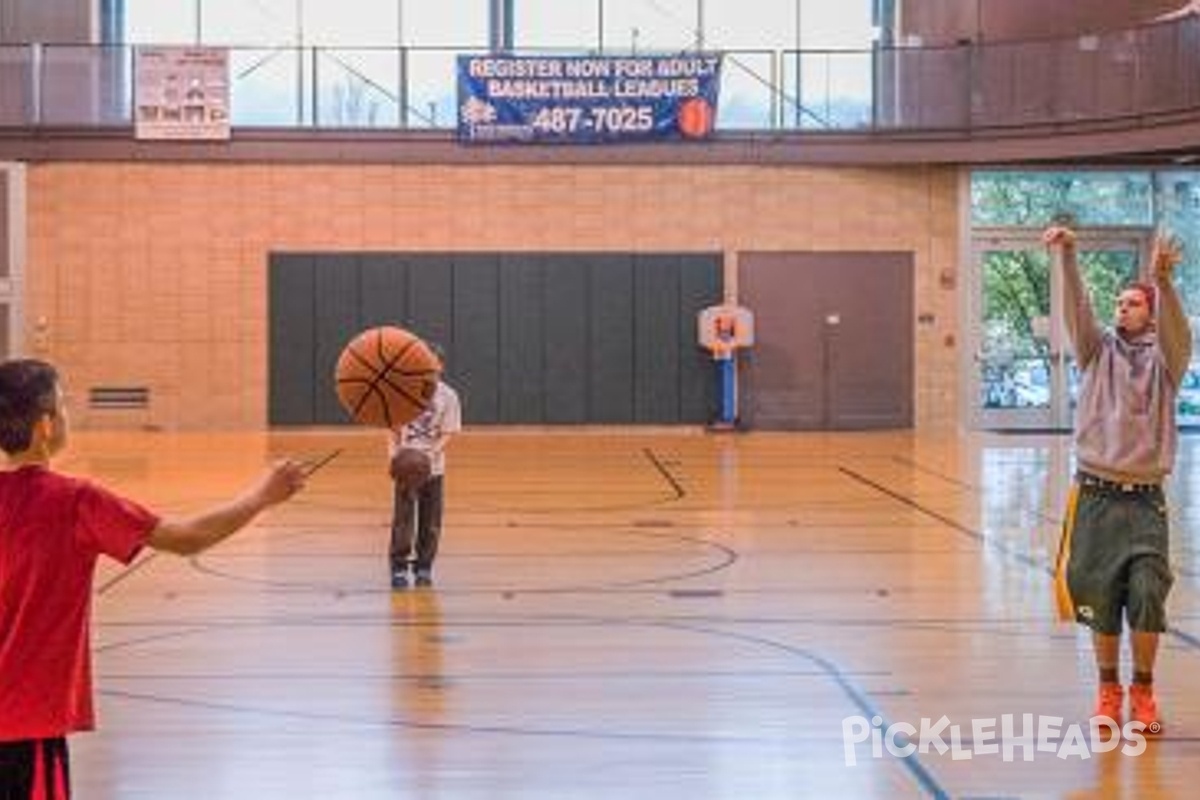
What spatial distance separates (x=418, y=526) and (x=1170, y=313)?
586 centimetres

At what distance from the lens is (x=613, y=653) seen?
8.99 m

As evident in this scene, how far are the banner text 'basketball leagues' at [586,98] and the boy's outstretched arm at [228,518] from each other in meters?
22.8

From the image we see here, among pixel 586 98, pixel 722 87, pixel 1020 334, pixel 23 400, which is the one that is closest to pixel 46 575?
pixel 23 400

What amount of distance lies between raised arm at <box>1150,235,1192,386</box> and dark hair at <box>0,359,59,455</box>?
4.14 m

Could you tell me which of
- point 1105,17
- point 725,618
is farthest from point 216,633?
point 1105,17

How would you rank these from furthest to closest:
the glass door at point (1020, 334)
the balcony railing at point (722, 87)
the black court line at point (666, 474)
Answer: the glass door at point (1020, 334), the balcony railing at point (722, 87), the black court line at point (666, 474)

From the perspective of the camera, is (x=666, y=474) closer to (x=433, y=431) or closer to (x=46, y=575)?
(x=433, y=431)

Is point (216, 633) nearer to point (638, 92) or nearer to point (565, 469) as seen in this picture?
point (565, 469)

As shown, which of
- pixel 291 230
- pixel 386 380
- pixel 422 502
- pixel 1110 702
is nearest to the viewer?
pixel 386 380

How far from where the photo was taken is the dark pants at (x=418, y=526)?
11.6 m

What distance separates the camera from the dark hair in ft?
13.8

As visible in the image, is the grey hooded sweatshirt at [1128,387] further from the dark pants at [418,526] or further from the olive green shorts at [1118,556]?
the dark pants at [418,526]

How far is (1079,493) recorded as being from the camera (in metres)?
7.10

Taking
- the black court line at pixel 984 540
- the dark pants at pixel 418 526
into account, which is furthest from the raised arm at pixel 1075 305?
the dark pants at pixel 418 526
